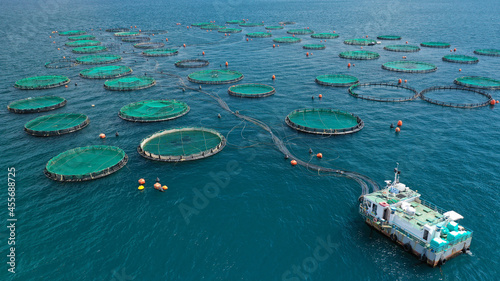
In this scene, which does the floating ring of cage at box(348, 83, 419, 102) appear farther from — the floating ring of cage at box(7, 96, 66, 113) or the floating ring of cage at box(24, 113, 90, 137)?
the floating ring of cage at box(7, 96, 66, 113)

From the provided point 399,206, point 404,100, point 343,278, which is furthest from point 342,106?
point 343,278

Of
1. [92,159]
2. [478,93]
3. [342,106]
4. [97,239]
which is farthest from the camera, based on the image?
[478,93]

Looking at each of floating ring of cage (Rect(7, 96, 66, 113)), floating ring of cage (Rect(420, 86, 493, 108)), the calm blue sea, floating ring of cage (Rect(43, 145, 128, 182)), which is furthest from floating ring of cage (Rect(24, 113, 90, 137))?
floating ring of cage (Rect(420, 86, 493, 108))

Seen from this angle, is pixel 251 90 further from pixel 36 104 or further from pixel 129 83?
pixel 36 104

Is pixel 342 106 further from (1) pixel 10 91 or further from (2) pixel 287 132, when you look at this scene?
(1) pixel 10 91

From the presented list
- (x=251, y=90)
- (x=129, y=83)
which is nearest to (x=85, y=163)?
(x=129, y=83)

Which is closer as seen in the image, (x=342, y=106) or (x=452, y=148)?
(x=452, y=148)

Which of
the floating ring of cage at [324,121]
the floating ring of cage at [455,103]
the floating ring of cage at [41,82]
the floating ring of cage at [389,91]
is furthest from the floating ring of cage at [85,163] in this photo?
the floating ring of cage at [455,103]
